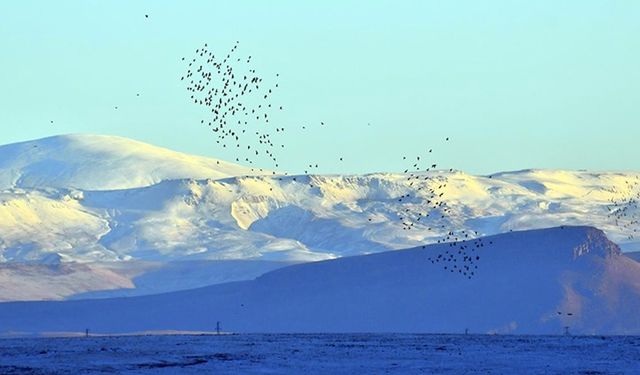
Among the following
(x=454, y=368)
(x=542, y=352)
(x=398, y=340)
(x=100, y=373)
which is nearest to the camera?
(x=100, y=373)

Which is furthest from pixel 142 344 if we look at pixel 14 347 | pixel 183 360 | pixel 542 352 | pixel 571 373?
pixel 571 373

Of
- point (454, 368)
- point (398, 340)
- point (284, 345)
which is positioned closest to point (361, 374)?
point (454, 368)

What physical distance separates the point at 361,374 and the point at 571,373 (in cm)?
1061

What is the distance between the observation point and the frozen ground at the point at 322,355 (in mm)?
103000

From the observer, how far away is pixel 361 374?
10094 cm

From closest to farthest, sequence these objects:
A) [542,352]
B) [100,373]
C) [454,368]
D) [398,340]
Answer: [100,373], [454,368], [542,352], [398,340]

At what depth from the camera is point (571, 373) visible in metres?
102

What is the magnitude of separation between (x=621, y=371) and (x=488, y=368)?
6800mm

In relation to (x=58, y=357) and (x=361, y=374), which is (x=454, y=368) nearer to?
(x=361, y=374)

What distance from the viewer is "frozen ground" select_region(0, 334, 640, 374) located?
103m

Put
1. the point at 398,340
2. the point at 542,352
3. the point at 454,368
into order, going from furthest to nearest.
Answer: the point at 398,340 → the point at 542,352 → the point at 454,368

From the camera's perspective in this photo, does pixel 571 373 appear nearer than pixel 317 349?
Yes

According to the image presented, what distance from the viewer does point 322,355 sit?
113 metres

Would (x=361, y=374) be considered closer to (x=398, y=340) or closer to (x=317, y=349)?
(x=317, y=349)
